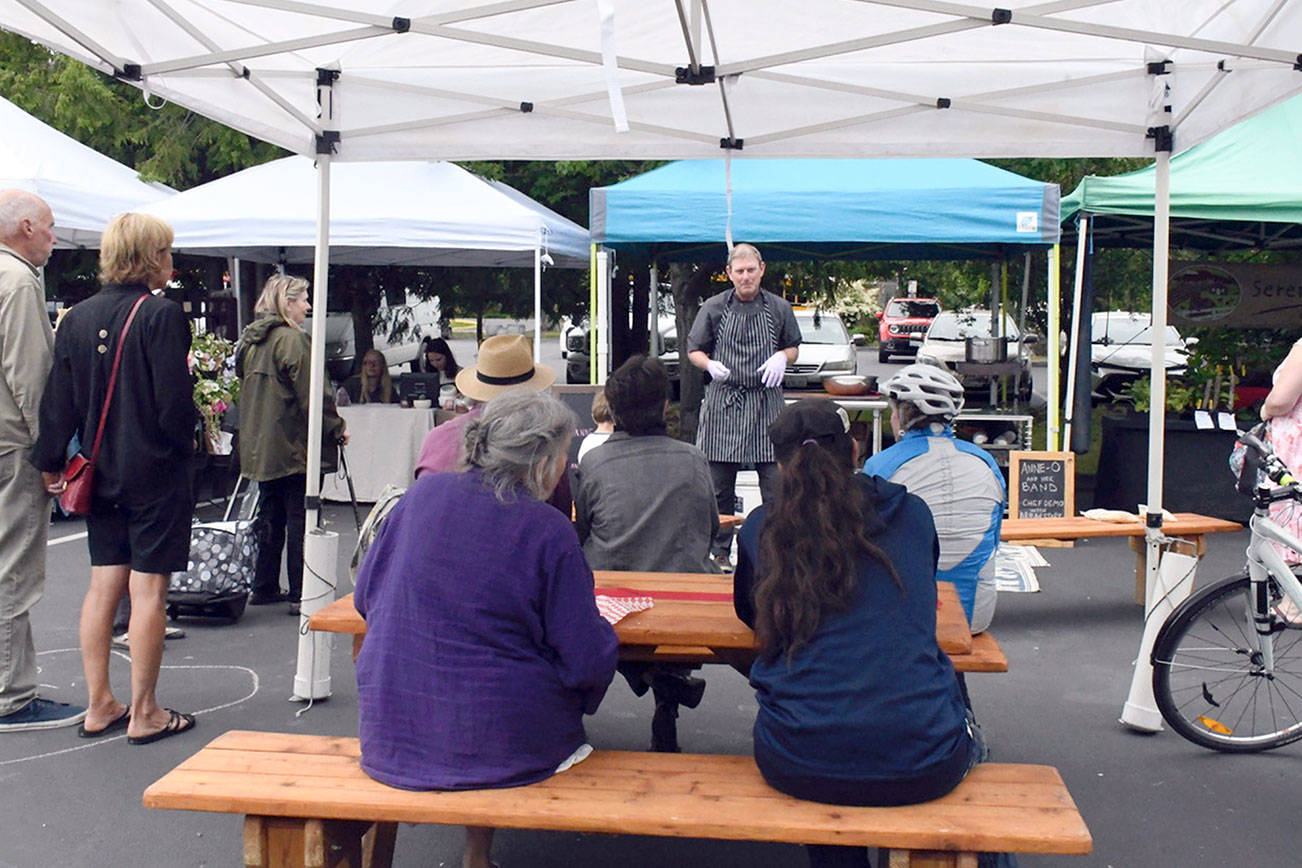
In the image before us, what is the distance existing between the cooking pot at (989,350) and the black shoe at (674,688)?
7107 millimetres

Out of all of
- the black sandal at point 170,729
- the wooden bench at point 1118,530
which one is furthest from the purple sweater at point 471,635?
the wooden bench at point 1118,530

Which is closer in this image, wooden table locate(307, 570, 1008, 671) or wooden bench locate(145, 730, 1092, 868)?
wooden bench locate(145, 730, 1092, 868)

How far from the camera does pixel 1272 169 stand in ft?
28.4

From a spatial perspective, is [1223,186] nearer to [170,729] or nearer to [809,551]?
[809,551]

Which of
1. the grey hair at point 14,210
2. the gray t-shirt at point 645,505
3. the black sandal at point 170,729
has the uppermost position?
the grey hair at point 14,210

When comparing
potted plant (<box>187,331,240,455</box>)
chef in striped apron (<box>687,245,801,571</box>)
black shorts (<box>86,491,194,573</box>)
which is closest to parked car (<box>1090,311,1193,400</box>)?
chef in striped apron (<box>687,245,801,571</box>)

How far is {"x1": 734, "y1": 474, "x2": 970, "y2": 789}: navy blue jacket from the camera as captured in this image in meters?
2.73

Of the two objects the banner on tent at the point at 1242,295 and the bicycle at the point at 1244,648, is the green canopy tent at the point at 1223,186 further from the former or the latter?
the bicycle at the point at 1244,648

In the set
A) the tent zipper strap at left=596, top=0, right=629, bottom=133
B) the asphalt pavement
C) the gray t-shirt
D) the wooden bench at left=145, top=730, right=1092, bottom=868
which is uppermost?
the tent zipper strap at left=596, top=0, right=629, bottom=133

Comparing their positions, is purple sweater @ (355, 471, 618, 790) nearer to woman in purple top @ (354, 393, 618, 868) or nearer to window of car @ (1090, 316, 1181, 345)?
woman in purple top @ (354, 393, 618, 868)

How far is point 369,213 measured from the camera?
30.9ft

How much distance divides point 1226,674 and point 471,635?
11.7ft

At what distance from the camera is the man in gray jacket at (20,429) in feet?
14.7

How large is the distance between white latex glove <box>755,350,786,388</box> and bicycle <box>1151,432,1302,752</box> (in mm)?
2471
